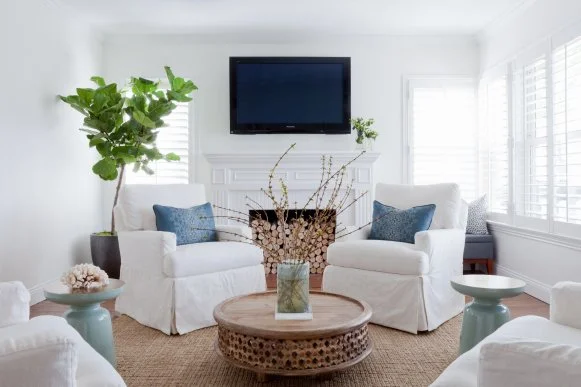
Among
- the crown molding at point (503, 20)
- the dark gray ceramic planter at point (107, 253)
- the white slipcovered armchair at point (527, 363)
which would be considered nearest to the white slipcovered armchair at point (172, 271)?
the dark gray ceramic planter at point (107, 253)

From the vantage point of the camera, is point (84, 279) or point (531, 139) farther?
point (531, 139)

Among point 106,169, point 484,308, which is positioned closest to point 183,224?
point 106,169

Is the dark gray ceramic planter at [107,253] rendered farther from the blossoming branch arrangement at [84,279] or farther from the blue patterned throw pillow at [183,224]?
the blossoming branch arrangement at [84,279]

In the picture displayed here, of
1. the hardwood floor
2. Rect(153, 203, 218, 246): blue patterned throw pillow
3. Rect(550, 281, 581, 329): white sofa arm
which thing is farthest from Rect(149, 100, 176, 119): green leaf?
Rect(550, 281, 581, 329): white sofa arm

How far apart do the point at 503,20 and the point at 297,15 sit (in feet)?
6.77

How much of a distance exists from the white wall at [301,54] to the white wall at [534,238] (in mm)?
704

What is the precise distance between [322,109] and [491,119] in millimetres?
1798

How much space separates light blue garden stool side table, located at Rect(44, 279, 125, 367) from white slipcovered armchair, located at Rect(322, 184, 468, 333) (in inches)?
65.1

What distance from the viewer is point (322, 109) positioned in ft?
18.2

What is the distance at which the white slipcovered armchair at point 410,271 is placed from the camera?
3.25 meters

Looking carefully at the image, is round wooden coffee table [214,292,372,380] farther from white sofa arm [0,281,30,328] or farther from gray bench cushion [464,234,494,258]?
gray bench cushion [464,234,494,258]

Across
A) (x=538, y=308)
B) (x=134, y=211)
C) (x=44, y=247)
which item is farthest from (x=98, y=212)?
(x=538, y=308)

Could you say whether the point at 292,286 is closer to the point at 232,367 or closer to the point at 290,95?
the point at 232,367

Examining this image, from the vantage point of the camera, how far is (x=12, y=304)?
1711 millimetres
